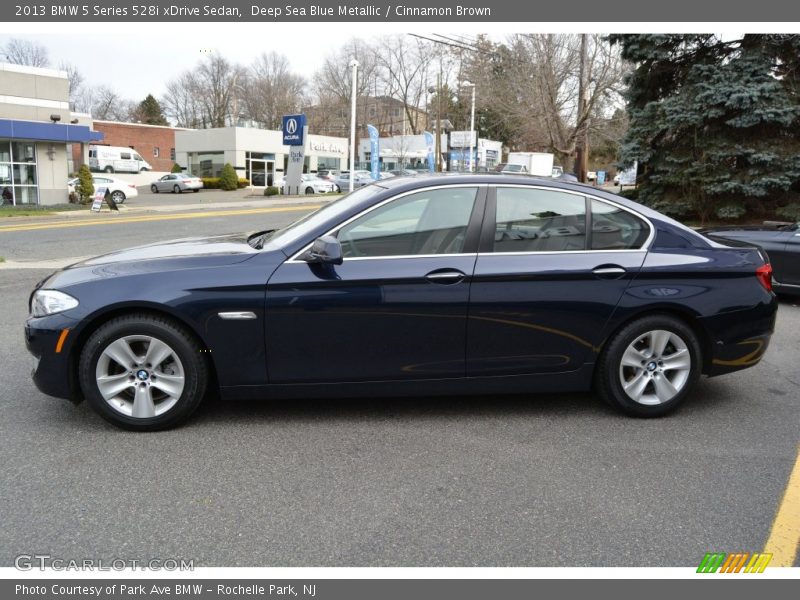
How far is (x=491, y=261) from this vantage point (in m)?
4.19

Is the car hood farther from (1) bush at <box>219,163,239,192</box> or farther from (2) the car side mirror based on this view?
(1) bush at <box>219,163,239,192</box>

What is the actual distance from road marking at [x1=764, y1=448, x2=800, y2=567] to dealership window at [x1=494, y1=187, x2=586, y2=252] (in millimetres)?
1851

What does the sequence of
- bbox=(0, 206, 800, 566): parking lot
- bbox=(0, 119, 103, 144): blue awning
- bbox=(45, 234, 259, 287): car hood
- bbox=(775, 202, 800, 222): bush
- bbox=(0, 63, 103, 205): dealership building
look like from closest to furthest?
bbox=(0, 206, 800, 566): parking lot
bbox=(45, 234, 259, 287): car hood
bbox=(775, 202, 800, 222): bush
bbox=(0, 119, 103, 144): blue awning
bbox=(0, 63, 103, 205): dealership building

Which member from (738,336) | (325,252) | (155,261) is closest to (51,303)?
(155,261)

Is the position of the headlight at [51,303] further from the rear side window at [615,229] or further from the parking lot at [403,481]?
the rear side window at [615,229]

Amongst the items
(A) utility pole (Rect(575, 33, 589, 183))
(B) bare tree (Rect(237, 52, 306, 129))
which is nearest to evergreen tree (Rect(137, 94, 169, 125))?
(B) bare tree (Rect(237, 52, 306, 129))

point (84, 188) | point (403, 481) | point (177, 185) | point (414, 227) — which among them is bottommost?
point (403, 481)

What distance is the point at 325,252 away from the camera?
12.9 feet

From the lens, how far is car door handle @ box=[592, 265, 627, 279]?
14.0ft

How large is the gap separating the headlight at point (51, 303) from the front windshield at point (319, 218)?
1273 mm

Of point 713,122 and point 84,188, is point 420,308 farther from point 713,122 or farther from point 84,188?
point 84,188

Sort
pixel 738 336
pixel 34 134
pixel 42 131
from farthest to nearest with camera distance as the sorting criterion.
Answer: pixel 42 131
pixel 34 134
pixel 738 336

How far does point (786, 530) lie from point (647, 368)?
4.73 ft

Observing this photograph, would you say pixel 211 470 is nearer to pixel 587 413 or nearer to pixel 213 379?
pixel 213 379
